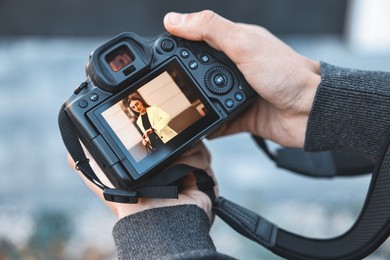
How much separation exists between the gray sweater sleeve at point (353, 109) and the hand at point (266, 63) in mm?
50

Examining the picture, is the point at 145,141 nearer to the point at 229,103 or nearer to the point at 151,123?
the point at 151,123

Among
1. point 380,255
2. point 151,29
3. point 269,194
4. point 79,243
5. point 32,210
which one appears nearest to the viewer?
point 380,255

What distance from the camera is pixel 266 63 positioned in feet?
3.60

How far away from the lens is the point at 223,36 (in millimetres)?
1076

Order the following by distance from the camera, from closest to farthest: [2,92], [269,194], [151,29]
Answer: [269,194]
[2,92]
[151,29]

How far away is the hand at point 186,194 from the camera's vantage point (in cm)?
97

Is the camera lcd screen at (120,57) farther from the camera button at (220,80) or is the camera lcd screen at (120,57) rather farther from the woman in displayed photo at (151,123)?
the camera button at (220,80)

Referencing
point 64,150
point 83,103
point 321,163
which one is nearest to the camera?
point 83,103

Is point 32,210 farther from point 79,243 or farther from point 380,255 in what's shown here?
point 380,255

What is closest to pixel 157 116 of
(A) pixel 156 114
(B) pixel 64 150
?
(A) pixel 156 114

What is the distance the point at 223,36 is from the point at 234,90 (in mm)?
104

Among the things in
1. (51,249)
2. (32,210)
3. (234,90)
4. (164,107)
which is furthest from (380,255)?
(32,210)

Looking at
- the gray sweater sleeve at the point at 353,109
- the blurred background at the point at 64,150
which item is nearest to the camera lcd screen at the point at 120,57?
the gray sweater sleeve at the point at 353,109

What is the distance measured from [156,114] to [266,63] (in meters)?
0.24
